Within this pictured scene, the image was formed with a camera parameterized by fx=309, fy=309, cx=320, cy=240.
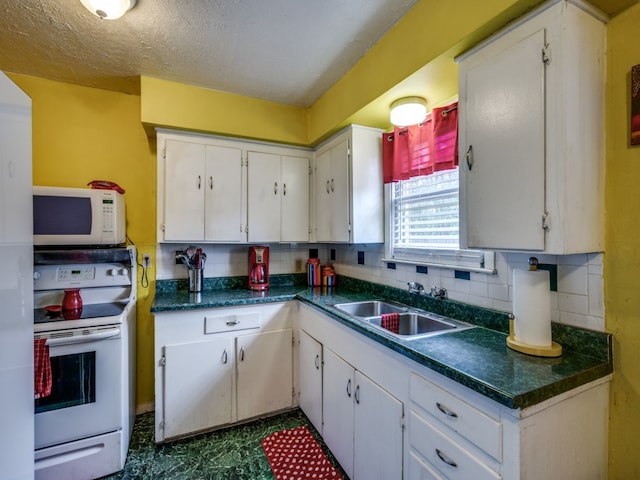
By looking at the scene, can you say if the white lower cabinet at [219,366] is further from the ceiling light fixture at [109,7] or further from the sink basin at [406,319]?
the ceiling light fixture at [109,7]

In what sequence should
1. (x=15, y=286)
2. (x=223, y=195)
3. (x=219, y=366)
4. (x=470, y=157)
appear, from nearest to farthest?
(x=15, y=286)
(x=470, y=157)
(x=219, y=366)
(x=223, y=195)

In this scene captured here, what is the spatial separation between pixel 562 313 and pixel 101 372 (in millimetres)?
2271

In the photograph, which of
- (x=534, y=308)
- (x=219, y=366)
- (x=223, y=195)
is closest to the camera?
(x=534, y=308)

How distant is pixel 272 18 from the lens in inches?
61.4

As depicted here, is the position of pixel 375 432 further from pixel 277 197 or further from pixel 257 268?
pixel 277 197

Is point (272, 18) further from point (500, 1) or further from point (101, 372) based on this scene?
point (101, 372)

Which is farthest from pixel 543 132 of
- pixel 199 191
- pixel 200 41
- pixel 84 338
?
pixel 84 338

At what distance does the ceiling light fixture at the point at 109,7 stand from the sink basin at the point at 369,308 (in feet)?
6.18

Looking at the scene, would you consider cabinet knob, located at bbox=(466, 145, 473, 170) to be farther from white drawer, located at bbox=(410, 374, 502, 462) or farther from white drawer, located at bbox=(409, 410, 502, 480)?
white drawer, located at bbox=(409, 410, 502, 480)

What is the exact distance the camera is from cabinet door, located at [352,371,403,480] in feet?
4.30

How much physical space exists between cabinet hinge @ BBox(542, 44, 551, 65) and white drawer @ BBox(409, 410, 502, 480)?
52.1 inches

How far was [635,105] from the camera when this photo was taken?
41.4 inches

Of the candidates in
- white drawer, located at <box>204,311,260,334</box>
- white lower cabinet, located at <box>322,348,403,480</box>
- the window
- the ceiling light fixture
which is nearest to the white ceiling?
the ceiling light fixture

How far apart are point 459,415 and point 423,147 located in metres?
1.45
